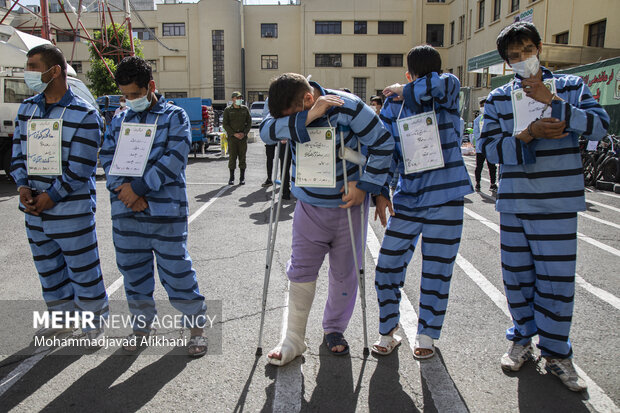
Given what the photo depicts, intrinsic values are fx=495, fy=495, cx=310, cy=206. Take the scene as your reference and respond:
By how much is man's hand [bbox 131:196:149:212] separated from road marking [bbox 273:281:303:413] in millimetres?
1373

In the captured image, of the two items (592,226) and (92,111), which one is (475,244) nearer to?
(592,226)

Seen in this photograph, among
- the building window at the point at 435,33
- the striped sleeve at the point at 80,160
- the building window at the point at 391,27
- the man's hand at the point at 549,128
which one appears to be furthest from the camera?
the building window at the point at 391,27

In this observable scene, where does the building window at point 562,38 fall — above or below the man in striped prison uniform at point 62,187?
above

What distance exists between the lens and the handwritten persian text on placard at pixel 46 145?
3.32m

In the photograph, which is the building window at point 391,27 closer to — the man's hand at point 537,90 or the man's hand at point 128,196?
the man's hand at point 537,90

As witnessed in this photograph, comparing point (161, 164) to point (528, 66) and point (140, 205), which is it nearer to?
point (140, 205)

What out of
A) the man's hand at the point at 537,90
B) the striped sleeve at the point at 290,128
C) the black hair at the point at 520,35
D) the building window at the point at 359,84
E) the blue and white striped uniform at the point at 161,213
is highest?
the building window at the point at 359,84

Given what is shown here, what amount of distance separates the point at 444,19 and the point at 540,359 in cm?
4647

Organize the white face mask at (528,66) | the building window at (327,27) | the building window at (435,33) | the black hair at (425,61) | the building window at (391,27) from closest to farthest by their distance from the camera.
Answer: the white face mask at (528,66) → the black hair at (425,61) → the building window at (435,33) → the building window at (391,27) → the building window at (327,27)

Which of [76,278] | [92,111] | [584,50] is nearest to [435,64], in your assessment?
[92,111]

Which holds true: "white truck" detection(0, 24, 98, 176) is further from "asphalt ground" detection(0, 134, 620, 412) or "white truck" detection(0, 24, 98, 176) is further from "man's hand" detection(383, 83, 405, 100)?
"man's hand" detection(383, 83, 405, 100)

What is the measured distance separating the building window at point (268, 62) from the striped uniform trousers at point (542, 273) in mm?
48856

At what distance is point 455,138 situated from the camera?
326 cm


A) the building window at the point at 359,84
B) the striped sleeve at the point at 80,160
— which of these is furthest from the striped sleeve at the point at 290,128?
the building window at the point at 359,84
